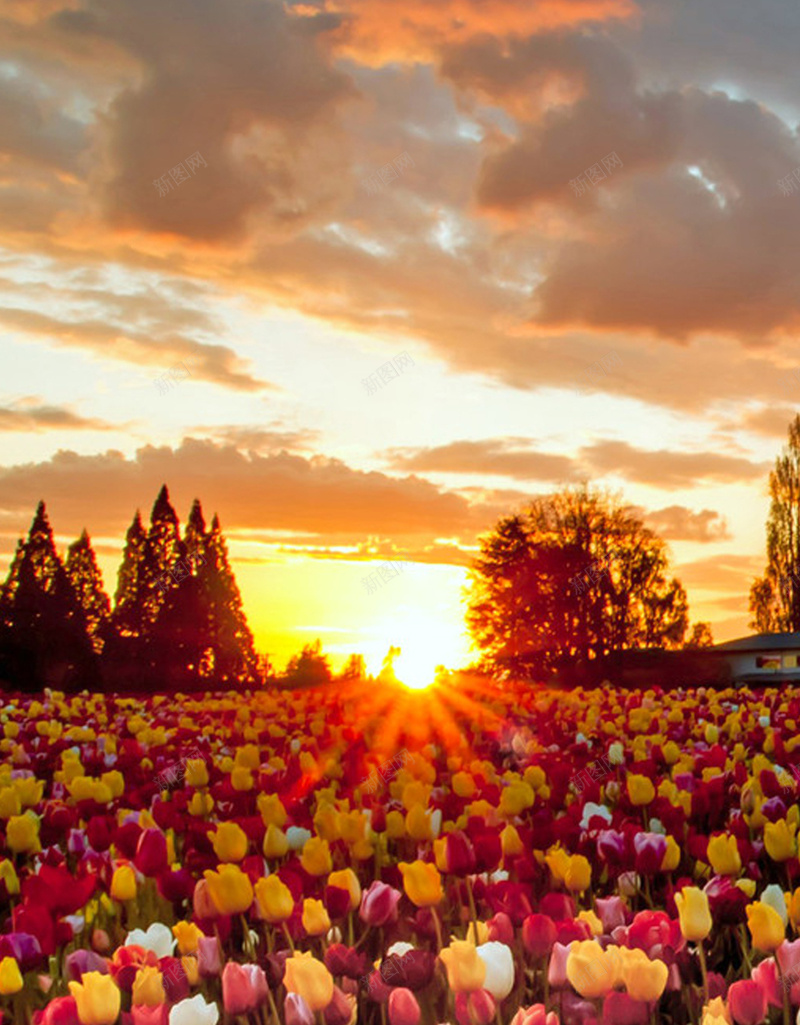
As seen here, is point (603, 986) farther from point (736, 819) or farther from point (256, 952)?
point (736, 819)

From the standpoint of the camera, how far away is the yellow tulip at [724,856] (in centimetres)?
468

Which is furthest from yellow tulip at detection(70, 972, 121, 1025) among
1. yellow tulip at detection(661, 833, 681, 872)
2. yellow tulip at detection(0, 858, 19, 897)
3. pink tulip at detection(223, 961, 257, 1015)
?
yellow tulip at detection(661, 833, 681, 872)

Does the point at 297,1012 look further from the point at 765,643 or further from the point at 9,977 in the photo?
the point at 765,643

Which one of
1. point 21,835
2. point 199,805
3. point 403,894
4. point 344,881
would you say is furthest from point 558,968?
point 199,805

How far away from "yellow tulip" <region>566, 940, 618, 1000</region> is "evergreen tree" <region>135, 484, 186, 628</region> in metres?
44.2

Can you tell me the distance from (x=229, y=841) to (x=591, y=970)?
78.8 inches

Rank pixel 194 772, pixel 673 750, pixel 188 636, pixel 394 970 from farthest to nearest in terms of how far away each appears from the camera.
Answer: pixel 188 636
pixel 673 750
pixel 194 772
pixel 394 970

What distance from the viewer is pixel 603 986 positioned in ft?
11.1

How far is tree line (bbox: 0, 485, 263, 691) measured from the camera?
3609 cm

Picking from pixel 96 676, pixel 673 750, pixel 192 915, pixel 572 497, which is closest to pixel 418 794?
pixel 192 915

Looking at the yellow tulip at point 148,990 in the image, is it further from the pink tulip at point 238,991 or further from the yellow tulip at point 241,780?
the yellow tulip at point 241,780

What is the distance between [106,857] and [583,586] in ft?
169

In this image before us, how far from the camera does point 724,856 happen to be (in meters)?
4.68

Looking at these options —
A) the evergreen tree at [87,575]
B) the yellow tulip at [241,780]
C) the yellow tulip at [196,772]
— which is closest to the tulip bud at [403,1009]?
the yellow tulip at [241,780]
